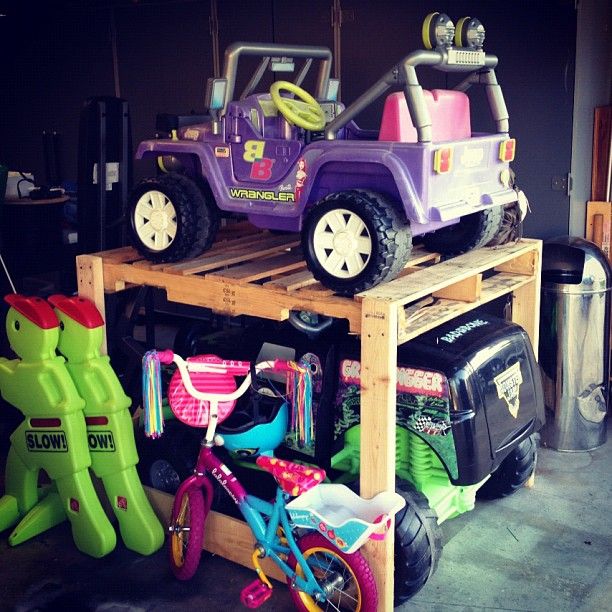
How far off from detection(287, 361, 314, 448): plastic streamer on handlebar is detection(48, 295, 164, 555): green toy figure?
721 mm

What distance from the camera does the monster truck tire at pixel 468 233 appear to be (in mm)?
3451

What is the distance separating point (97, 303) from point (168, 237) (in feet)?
1.50

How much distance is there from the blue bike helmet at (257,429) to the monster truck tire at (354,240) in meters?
0.65

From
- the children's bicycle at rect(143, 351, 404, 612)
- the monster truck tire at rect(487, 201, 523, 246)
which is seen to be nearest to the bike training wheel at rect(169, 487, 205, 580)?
the children's bicycle at rect(143, 351, 404, 612)

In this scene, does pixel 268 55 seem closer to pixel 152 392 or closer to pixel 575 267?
pixel 152 392

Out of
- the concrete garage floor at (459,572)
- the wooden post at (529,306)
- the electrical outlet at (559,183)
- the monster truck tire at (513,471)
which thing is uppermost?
the electrical outlet at (559,183)

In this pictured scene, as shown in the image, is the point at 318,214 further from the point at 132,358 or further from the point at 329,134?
the point at 132,358

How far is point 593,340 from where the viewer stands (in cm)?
443

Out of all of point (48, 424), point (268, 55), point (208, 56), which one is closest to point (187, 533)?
point (48, 424)

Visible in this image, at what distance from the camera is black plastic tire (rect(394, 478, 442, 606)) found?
311 cm

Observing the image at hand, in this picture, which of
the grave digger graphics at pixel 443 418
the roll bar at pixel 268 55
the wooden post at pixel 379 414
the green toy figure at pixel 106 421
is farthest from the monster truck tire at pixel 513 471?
the roll bar at pixel 268 55

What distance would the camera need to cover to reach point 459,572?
11.0 ft

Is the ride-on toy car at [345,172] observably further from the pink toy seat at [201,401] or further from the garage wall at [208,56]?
the garage wall at [208,56]

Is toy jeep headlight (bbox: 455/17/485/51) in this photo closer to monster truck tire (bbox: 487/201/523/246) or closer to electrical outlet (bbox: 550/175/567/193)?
monster truck tire (bbox: 487/201/523/246)
